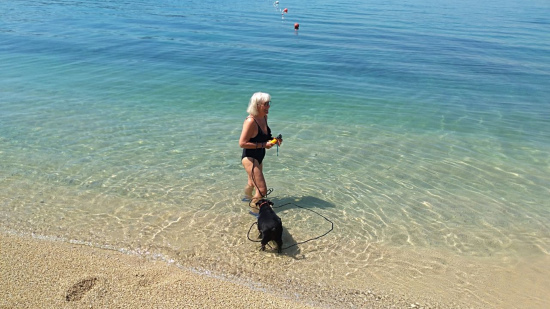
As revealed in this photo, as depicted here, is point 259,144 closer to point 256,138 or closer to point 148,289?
point 256,138

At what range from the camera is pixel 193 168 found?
8.77 metres

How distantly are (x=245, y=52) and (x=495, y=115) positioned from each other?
42.5ft

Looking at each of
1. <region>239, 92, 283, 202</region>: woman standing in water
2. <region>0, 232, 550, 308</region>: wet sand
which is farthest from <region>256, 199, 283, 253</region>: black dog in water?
<region>239, 92, 283, 202</region>: woman standing in water

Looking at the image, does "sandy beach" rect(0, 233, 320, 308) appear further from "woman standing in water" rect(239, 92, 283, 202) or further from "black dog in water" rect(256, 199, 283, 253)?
"woman standing in water" rect(239, 92, 283, 202)

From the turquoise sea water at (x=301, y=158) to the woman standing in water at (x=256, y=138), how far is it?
598mm

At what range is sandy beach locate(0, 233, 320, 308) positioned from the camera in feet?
15.6

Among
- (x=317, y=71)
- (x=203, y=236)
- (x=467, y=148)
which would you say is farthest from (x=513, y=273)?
(x=317, y=71)

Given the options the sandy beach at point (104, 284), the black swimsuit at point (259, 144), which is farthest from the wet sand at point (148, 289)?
the black swimsuit at point (259, 144)

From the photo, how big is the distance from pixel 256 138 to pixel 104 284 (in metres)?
2.90

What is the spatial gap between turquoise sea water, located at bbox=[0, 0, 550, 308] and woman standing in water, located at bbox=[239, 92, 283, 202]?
60 centimetres

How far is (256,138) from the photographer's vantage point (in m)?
6.66

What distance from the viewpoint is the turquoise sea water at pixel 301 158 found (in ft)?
20.2

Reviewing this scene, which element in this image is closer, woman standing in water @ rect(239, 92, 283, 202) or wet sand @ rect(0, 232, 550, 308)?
wet sand @ rect(0, 232, 550, 308)

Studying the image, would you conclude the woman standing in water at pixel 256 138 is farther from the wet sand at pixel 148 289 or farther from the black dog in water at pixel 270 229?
the wet sand at pixel 148 289
